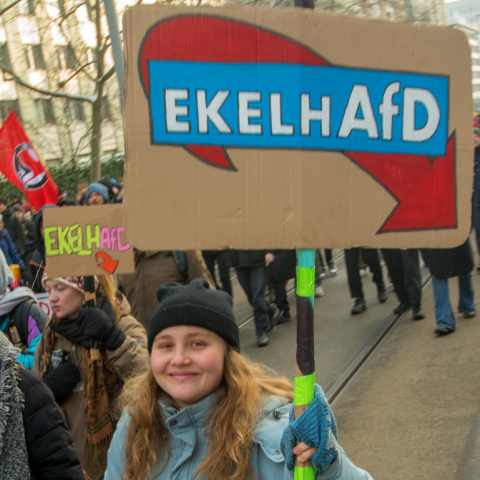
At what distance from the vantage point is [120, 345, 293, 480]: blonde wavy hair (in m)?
1.69

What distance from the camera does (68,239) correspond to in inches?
126

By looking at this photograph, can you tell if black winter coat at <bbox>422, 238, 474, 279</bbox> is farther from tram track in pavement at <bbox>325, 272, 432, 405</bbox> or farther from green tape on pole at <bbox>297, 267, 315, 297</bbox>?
green tape on pole at <bbox>297, 267, 315, 297</bbox>

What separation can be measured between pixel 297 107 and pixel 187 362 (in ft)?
2.77

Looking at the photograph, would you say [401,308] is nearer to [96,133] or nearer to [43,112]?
[96,133]

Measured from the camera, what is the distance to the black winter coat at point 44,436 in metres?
1.91

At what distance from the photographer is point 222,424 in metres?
1.74

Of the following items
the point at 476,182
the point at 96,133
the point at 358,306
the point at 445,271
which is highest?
the point at 476,182

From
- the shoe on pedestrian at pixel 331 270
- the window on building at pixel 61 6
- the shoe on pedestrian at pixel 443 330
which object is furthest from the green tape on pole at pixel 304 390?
the window on building at pixel 61 6

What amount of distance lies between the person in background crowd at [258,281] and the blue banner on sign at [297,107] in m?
4.77

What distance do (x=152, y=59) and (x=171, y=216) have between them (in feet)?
1.30

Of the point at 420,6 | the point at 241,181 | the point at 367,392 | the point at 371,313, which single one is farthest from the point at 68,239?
the point at 420,6

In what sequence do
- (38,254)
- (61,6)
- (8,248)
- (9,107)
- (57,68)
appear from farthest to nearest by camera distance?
(9,107), (57,68), (61,6), (8,248), (38,254)

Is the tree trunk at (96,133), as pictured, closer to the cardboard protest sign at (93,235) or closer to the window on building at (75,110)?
the window on building at (75,110)

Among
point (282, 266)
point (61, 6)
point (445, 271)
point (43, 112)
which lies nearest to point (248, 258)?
point (282, 266)
